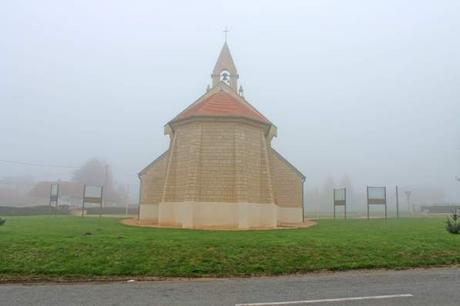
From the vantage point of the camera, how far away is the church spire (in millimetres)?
41281

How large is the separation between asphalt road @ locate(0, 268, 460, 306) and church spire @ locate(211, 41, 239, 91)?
31.8 metres

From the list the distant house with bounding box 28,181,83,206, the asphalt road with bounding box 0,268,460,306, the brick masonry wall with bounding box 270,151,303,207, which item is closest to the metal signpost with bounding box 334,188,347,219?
the brick masonry wall with bounding box 270,151,303,207

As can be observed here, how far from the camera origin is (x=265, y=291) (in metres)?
9.65

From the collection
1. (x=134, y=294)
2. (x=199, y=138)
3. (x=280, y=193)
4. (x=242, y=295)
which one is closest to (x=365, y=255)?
(x=242, y=295)

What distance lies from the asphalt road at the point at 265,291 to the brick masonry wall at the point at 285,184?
2262cm

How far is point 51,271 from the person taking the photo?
38.2 feet

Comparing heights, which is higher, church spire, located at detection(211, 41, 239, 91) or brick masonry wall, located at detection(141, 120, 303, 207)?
church spire, located at detection(211, 41, 239, 91)

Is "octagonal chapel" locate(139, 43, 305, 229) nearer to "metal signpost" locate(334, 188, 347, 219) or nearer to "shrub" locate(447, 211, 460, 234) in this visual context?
"shrub" locate(447, 211, 460, 234)

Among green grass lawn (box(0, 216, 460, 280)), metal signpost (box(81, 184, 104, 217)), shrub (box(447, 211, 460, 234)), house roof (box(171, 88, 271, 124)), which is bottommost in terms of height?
green grass lawn (box(0, 216, 460, 280))

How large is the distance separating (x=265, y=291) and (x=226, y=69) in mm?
33942

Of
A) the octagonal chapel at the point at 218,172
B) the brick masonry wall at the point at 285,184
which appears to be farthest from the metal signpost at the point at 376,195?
the octagonal chapel at the point at 218,172

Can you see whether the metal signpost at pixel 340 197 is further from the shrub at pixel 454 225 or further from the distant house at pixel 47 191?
the distant house at pixel 47 191

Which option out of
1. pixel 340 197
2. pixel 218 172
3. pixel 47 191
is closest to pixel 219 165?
pixel 218 172

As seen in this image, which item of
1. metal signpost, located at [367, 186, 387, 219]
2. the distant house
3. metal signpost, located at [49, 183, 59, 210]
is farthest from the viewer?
the distant house
